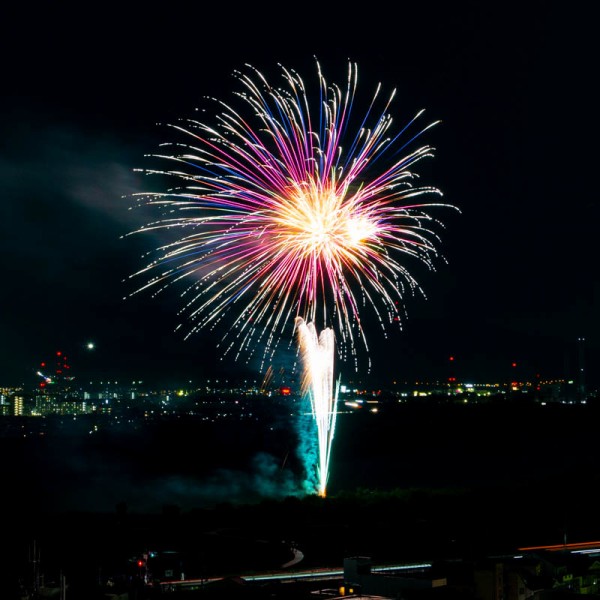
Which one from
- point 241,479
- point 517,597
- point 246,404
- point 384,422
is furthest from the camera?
point 246,404

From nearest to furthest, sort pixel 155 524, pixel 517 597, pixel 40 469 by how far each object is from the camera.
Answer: pixel 517 597, pixel 155 524, pixel 40 469

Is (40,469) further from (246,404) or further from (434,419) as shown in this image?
(246,404)

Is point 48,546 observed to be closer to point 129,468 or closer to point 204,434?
point 129,468

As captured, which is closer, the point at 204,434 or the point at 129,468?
the point at 129,468

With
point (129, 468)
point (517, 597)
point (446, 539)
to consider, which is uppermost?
point (517, 597)

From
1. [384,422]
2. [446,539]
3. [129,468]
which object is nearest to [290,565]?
[446,539]

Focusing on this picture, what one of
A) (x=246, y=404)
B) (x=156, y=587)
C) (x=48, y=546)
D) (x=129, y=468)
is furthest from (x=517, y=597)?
(x=246, y=404)

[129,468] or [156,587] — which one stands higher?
[156,587]

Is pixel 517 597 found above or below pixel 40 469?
above

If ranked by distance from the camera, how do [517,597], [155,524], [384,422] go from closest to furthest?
[517,597], [155,524], [384,422]
